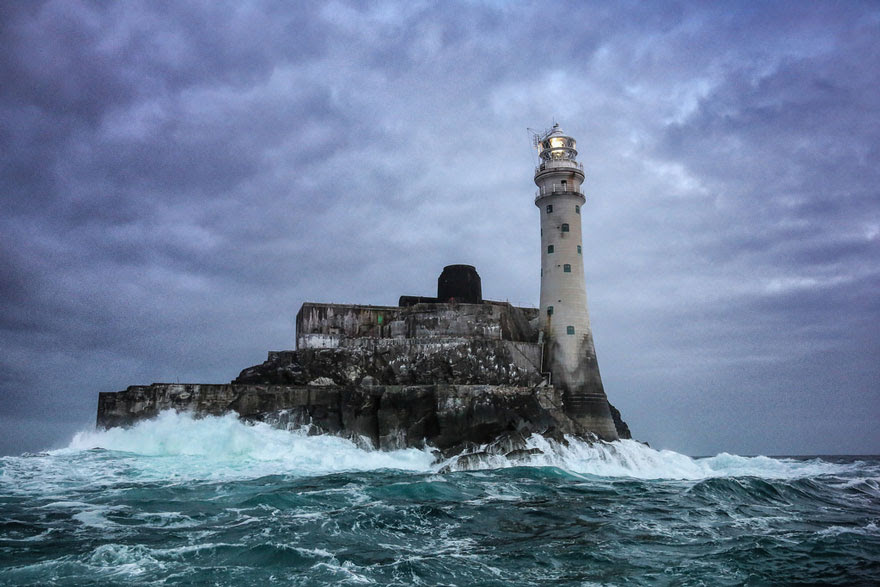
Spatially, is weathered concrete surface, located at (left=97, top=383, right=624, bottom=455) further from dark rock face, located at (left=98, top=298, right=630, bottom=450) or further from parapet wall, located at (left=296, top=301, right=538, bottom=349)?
parapet wall, located at (left=296, top=301, right=538, bottom=349)

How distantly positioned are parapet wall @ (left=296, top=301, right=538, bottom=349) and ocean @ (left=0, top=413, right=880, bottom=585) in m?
9.85

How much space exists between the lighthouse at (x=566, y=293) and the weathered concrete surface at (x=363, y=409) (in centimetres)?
471

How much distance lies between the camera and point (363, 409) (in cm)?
2730

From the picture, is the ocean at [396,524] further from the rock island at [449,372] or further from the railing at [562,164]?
the railing at [562,164]

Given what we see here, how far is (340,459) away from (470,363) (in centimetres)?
856

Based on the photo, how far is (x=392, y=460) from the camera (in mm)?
25438

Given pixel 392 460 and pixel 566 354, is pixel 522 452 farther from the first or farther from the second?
pixel 566 354

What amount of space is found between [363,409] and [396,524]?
14610 mm

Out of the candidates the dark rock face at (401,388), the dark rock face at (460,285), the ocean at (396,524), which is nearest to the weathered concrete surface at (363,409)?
the dark rock face at (401,388)

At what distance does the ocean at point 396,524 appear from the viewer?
379 inches

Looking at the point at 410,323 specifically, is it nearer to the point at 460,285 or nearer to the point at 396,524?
the point at 460,285

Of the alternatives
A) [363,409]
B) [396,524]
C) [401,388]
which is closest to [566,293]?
[401,388]

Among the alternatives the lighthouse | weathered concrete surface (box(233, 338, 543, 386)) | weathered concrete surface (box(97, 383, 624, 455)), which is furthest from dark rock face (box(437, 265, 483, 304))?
weathered concrete surface (box(97, 383, 624, 455))

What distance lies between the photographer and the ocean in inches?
379
